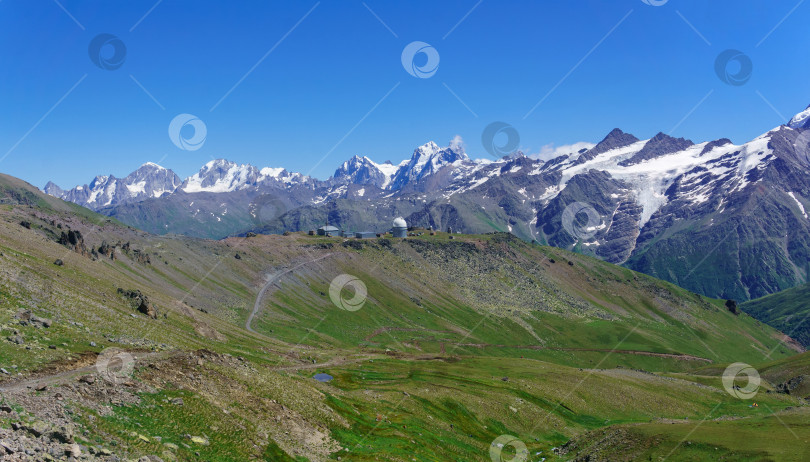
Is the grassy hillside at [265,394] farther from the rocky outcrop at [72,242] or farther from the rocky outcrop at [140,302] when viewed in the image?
the rocky outcrop at [140,302]

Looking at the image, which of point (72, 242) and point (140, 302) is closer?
point (140, 302)

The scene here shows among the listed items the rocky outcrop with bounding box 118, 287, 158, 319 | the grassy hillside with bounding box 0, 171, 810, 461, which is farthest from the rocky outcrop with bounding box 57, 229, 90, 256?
the rocky outcrop with bounding box 118, 287, 158, 319

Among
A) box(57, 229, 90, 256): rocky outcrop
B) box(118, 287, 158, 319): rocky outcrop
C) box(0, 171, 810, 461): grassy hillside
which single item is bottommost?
box(0, 171, 810, 461): grassy hillside

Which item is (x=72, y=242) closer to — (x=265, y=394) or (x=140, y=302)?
(x=140, y=302)

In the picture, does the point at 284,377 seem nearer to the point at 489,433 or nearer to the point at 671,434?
the point at 489,433

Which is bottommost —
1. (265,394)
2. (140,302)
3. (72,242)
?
(265,394)

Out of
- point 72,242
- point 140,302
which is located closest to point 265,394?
point 140,302

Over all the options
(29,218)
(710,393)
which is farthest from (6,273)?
(710,393)

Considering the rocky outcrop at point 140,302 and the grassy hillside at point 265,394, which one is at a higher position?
the rocky outcrop at point 140,302

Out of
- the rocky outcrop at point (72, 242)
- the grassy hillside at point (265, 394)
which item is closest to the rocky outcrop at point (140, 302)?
the grassy hillside at point (265, 394)

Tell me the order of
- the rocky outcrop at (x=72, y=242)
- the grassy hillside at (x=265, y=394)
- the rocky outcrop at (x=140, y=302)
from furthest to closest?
1. the rocky outcrop at (x=72, y=242)
2. the rocky outcrop at (x=140, y=302)
3. the grassy hillside at (x=265, y=394)

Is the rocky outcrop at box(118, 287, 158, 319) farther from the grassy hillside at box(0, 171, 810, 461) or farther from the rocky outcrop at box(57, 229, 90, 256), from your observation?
the rocky outcrop at box(57, 229, 90, 256)

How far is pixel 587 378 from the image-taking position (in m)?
112

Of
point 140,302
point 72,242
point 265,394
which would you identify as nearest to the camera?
point 265,394
